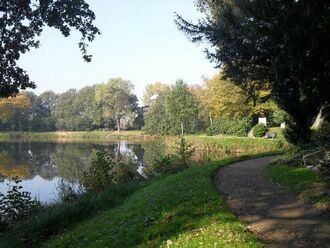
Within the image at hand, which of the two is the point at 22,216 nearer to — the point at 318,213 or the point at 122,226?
the point at 122,226

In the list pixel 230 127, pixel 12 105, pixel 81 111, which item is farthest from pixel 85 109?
pixel 230 127

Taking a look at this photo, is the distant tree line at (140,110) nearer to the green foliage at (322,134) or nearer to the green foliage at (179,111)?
the green foliage at (179,111)

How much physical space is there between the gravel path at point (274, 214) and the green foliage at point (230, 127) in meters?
32.5

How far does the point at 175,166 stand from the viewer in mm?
20891

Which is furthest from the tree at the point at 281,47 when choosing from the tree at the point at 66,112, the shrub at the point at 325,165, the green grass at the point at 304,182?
the tree at the point at 66,112

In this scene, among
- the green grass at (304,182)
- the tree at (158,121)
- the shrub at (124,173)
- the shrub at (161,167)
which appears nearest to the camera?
the green grass at (304,182)

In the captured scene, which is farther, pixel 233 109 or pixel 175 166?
pixel 233 109

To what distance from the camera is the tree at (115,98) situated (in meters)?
95.2

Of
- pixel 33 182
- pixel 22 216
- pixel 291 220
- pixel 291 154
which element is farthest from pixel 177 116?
pixel 291 220

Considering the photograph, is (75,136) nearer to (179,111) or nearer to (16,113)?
(16,113)

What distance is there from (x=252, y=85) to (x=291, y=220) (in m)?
12.2

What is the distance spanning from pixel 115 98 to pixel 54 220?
84435mm

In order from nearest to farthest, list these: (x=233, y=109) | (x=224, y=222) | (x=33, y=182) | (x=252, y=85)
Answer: (x=224, y=222), (x=252, y=85), (x=33, y=182), (x=233, y=109)

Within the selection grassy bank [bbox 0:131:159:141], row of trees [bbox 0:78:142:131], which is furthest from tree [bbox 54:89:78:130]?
grassy bank [bbox 0:131:159:141]
